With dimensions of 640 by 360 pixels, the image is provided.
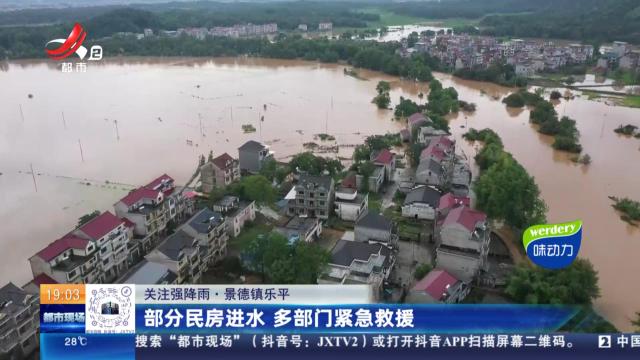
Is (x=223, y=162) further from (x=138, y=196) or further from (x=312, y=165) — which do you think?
(x=138, y=196)

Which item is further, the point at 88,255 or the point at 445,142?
the point at 445,142

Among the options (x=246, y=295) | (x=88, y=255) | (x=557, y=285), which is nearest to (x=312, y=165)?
(x=88, y=255)

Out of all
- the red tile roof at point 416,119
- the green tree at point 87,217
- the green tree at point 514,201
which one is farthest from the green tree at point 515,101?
the green tree at point 87,217

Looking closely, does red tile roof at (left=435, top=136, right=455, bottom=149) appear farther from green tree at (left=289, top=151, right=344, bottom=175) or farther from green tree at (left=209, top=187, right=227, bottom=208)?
green tree at (left=209, top=187, right=227, bottom=208)

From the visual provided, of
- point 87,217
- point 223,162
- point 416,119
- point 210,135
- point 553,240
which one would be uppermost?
point 553,240

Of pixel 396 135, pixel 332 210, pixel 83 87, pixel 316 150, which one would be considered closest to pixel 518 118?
pixel 396 135

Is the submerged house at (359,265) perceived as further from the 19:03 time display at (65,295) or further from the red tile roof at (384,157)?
the red tile roof at (384,157)
